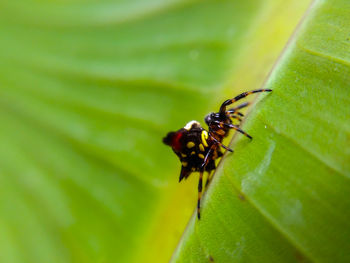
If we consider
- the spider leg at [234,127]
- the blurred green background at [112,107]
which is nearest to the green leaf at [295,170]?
the spider leg at [234,127]

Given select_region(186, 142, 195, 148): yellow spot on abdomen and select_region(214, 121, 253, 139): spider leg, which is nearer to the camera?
select_region(214, 121, 253, 139): spider leg

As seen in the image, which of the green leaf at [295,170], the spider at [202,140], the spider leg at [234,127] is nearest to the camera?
the green leaf at [295,170]

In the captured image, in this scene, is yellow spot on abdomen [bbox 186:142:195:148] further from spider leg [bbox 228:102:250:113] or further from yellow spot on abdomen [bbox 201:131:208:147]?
spider leg [bbox 228:102:250:113]

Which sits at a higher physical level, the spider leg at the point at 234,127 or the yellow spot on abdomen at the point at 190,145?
the spider leg at the point at 234,127

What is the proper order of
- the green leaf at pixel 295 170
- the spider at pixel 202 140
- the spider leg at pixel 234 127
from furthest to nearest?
the spider at pixel 202 140 → the spider leg at pixel 234 127 → the green leaf at pixel 295 170

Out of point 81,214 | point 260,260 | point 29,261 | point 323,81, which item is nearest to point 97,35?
point 81,214

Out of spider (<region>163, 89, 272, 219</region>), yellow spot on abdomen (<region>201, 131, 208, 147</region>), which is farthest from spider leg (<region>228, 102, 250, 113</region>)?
yellow spot on abdomen (<region>201, 131, 208, 147</region>)

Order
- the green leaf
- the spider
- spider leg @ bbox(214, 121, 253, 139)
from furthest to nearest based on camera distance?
the spider < spider leg @ bbox(214, 121, 253, 139) < the green leaf

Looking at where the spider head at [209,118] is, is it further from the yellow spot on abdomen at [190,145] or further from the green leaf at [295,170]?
the green leaf at [295,170]

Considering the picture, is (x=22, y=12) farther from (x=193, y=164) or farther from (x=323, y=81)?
(x=323, y=81)
